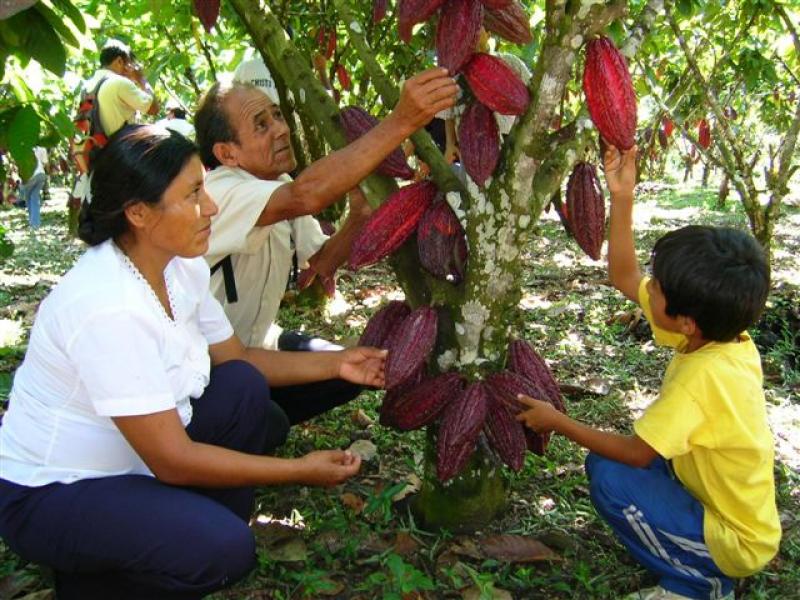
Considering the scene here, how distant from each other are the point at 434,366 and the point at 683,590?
0.70 meters

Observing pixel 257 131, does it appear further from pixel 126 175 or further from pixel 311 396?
pixel 311 396

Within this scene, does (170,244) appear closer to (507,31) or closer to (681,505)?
(507,31)

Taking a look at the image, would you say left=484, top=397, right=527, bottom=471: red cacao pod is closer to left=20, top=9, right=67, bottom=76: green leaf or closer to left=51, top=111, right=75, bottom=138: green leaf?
left=20, top=9, right=67, bottom=76: green leaf

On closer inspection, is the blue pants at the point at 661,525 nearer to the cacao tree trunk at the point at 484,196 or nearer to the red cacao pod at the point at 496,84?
the cacao tree trunk at the point at 484,196

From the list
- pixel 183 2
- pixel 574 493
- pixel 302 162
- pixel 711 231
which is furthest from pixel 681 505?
pixel 183 2

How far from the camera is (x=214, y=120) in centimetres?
196

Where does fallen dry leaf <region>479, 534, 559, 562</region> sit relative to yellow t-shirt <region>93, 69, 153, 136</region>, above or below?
below

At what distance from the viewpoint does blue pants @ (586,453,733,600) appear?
5.10ft

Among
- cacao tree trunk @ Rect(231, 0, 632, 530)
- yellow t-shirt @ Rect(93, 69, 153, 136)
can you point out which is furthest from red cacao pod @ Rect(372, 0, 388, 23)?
yellow t-shirt @ Rect(93, 69, 153, 136)

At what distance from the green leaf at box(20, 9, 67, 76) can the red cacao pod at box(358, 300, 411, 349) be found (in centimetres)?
88

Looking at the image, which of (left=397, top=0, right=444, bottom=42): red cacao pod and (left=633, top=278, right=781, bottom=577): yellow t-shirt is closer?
(left=397, top=0, right=444, bottom=42): red cacao pod

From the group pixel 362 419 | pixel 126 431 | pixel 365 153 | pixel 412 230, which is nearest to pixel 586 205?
pixel 412 230

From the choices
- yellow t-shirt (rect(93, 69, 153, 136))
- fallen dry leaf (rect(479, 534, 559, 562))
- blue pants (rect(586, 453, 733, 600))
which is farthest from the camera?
yellow t-shirt (rect(93, 69, 153, 136))

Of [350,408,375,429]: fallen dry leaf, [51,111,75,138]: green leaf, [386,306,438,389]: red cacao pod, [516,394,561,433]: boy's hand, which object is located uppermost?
[51,111,75,138]: green leaf
